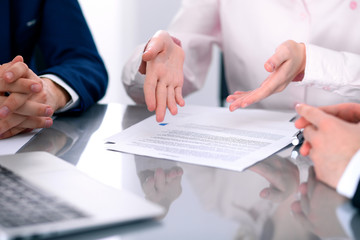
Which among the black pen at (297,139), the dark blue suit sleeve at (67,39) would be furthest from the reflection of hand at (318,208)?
the dark blue suit sleeve at (67,39)

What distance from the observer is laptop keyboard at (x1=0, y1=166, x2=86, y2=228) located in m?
0.39

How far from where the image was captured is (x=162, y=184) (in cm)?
53

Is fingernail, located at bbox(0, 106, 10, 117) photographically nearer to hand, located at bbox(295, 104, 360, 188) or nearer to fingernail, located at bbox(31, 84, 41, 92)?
fingernail, located at bbox(31, 84, 41, 92)

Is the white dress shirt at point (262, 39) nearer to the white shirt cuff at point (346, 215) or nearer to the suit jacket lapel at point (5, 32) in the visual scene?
the suit jacket lapel at point (5, 32)

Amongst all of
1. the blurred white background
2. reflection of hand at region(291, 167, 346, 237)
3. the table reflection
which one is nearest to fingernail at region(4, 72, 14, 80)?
the table reflection

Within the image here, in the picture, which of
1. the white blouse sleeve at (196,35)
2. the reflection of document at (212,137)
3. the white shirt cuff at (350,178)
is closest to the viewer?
the white shirt cuff at (350,178)

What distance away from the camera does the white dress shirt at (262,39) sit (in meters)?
0.96

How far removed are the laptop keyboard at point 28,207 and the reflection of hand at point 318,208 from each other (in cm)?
21

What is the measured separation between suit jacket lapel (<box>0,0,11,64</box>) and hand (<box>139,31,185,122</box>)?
0.38m

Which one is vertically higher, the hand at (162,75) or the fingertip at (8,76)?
the fingertip at (8,76)

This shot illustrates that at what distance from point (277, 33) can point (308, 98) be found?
0.57ft

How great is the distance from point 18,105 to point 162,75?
0.25 meters

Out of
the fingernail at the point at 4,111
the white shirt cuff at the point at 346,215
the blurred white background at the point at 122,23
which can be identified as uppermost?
the white shirt cuff at the point at 346,215

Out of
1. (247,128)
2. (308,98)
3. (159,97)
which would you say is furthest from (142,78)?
(308,98)
